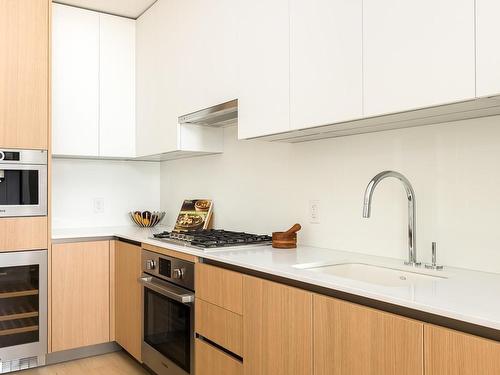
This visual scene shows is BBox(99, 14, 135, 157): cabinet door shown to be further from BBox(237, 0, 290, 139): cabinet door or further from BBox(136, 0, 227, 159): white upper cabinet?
BBox(237, 0, 290, 139): cabinet door

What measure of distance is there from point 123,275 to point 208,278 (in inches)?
46.8

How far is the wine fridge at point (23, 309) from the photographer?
2805 mm

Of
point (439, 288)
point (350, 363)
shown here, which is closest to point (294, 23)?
point (439, 288)

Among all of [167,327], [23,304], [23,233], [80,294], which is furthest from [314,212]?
[23,304]

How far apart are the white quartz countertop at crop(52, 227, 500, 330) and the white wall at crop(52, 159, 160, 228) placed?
149 cm

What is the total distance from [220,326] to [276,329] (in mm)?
411

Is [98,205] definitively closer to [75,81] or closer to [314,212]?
[75,81]

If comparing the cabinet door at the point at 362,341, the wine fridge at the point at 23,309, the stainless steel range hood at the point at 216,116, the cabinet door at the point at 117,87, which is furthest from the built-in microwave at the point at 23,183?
the cabinet door at the point at 362,341

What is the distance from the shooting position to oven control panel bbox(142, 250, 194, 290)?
7.24ft

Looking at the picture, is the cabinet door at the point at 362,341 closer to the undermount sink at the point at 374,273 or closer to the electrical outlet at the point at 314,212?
the undermount sink at the point at 374,273

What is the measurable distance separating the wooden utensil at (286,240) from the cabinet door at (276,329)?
46 centimetres

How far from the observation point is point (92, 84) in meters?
3.37

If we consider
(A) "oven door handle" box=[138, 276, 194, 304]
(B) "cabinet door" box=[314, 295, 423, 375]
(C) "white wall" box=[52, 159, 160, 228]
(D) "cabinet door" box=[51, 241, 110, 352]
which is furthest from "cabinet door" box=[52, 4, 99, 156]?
(B) "cabinet door" box=[314, 295, 423, 375]

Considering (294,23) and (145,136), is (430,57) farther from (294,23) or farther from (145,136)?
(145,136)
